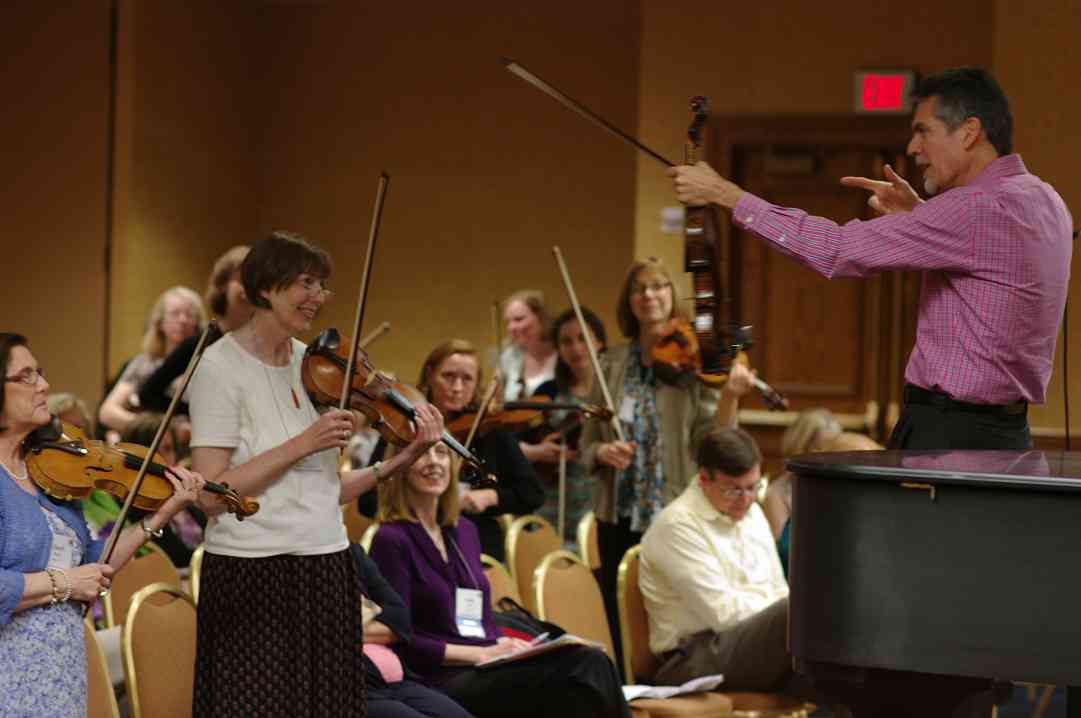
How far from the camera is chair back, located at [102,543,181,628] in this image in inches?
139

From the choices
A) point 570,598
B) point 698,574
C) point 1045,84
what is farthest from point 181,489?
point 1045,84

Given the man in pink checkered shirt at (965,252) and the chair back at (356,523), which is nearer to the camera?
the man in pink checkered shirt at (965,252)

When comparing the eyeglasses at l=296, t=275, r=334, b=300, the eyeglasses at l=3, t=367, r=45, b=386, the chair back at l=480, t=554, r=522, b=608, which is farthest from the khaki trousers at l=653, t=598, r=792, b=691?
the eyeglasses at l=3, t=367, r=45, b=386

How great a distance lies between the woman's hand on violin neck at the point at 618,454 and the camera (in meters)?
4.73

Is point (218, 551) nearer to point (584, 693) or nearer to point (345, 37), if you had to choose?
point (584, 693)

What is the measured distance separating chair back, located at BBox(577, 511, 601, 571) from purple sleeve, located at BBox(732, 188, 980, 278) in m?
1.93

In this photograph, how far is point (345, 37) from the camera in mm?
9273

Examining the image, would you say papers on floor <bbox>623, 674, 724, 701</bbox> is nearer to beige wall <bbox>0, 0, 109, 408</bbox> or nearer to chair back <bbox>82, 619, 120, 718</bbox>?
chair back <bbox>82, 619, 120, 718</bbox>

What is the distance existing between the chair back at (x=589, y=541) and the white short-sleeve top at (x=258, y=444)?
5.39 ft

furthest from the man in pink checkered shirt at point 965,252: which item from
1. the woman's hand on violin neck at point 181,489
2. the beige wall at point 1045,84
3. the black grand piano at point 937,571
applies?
the beige wall at point 1045,84

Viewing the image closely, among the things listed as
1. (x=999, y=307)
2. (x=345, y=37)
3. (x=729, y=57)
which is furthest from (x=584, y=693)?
(x=345, y=37)

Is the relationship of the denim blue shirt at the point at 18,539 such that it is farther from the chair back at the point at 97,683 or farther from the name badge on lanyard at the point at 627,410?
the name badge on lanyard at the point at 627,410

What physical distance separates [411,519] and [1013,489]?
176cm

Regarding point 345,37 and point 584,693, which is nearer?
point 584,693
